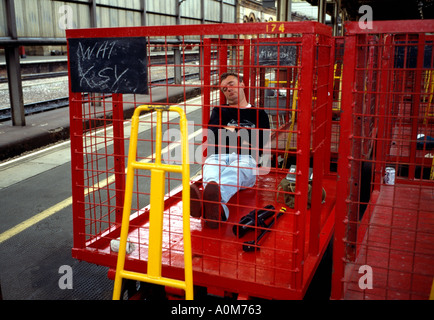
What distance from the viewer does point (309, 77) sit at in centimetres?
253

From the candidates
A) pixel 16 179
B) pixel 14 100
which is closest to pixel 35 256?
pixel 16 179

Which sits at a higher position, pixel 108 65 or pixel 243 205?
pixel 108 65

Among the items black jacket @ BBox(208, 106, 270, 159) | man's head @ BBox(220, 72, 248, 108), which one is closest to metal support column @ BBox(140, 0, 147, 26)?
black jacket @ BBox(208, 106, 270, 159)

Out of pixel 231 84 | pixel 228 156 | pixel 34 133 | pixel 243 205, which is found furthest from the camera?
pixel 34 133

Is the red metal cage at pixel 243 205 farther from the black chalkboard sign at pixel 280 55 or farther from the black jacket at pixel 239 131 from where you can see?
the black chalkboard sign at pixel 280 55

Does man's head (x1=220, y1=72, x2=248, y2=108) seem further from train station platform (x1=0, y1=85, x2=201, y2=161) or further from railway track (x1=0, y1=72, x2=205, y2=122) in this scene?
railway track (x1=0, y1=72, x2=205, y2=122)

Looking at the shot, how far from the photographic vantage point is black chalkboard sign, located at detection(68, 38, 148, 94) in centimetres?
290

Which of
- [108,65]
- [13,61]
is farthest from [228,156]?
[13,61]

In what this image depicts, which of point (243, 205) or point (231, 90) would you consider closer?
point (243, 205)

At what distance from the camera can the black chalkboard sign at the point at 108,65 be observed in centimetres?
290

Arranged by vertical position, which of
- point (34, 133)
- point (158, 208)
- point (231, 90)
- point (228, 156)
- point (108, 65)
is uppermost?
point (108, 65)

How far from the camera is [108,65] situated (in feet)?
9.83

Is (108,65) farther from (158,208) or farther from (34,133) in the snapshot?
(34,133)
